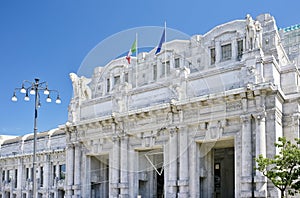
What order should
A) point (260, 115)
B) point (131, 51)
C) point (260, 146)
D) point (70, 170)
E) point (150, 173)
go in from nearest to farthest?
1. point (260, 146)
2. point (260, 115)
3. point (131, 51)
4. point (150, 173)
5. point (70, 170)

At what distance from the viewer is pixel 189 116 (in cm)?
3931

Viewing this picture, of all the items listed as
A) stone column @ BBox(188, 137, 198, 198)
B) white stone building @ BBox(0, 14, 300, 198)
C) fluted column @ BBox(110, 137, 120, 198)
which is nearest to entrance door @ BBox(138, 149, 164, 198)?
white stone building @ BBox(0, 14, 300, 198)

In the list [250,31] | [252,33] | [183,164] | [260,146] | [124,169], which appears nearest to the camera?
[260,146]

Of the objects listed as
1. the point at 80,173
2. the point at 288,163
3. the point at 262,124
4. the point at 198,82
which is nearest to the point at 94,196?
the point at 80,173

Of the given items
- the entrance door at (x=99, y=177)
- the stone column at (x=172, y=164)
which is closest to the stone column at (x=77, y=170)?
the entrance door at (x=99, y=177)

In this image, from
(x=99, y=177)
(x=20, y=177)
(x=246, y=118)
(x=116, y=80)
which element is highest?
(x=116, y=80)

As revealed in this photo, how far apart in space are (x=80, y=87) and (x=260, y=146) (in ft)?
75.5

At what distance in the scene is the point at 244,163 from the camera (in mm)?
35281

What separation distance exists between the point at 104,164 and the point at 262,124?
2035 cm

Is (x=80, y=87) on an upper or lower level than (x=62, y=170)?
upper

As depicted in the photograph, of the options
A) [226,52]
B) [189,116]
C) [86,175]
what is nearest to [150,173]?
[86,175]

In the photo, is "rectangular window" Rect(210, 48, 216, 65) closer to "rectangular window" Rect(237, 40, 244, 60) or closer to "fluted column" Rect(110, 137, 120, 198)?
"rectangular window" Rect(237, 40, 244, 60)

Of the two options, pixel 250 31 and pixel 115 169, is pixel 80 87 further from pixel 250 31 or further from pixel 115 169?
pixel 250 31

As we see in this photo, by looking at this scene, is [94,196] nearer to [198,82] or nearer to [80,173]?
[80,173]
